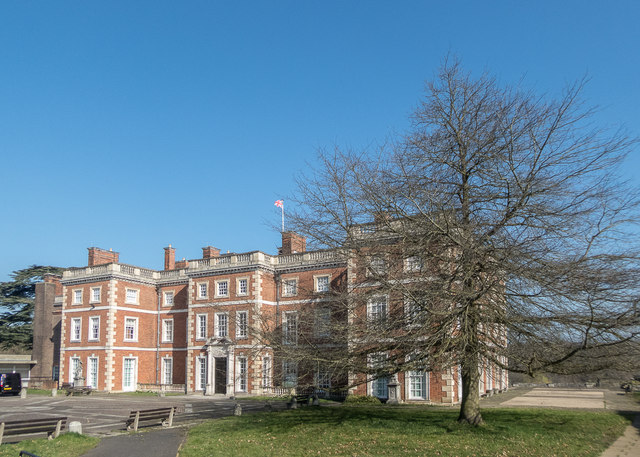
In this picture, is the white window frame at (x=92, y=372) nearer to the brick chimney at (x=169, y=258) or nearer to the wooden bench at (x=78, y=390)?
the wooden bench at (x=78, y=390)

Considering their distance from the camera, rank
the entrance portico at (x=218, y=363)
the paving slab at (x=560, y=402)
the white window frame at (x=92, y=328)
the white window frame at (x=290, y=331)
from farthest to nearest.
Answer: the white window frame at (x=92, y=328), the entrance portico at (x=218, y=363), the paving slab at (x=560, y=402), the white window frame at (x=290, y=331)

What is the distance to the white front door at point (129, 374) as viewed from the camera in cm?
4159

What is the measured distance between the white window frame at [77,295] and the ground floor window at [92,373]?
4.89 meters

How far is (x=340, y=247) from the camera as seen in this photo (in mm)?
14523

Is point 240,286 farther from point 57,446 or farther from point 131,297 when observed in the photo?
point 57,446

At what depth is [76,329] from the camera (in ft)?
144

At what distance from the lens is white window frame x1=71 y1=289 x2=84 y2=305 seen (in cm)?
4381

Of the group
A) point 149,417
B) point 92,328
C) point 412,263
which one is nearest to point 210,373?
point 92,328

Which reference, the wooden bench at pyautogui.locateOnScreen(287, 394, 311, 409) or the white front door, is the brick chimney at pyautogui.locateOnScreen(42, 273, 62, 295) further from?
the wooden bench at pyautogui.locateOnScreen(287, 394, 311, 409)

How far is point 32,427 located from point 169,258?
31671 millimetres

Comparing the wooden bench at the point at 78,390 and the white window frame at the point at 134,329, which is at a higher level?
the white window frame at the point at 134,329

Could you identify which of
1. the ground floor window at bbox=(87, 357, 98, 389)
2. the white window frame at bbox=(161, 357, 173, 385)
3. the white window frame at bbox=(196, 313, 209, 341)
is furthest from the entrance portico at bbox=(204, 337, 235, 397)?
the ground floor window at bbox=(87, 357, 98, 389)

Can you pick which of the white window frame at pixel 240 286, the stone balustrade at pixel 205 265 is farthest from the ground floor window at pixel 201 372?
the stone balustrade at pixel 205 265

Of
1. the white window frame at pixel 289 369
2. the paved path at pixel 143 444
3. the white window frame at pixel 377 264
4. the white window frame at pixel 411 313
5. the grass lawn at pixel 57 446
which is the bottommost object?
the paved path at pixel 143 444
